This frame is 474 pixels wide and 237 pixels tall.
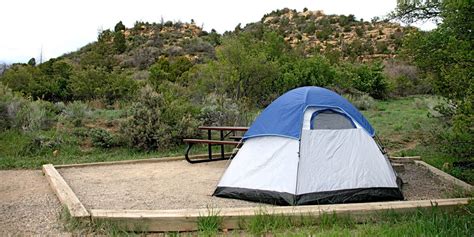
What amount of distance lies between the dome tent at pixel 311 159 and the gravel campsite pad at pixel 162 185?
35cm

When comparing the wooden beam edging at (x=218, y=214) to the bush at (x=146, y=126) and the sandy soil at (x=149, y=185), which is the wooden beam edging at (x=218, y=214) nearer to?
the sandy soil at (x=149, y=185)

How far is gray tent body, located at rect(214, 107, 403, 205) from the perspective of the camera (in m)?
5.18

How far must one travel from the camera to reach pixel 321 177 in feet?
17.2

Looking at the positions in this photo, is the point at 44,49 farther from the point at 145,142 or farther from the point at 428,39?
the point at 428,39

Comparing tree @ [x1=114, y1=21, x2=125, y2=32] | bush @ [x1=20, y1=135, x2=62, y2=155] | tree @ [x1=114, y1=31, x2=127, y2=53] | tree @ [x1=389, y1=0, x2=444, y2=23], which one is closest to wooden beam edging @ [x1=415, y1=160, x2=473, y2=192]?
tree @ [x1=389, y1=0, x2=444, y2=23]

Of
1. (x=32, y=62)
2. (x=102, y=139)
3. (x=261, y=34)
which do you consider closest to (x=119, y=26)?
(x=32, y=62)

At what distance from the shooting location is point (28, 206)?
5.42 m

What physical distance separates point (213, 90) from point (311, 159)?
854cm

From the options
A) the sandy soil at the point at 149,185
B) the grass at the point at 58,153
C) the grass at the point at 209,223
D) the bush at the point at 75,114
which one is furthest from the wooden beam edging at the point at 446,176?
the bush at the point at 75,114

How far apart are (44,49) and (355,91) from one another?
20672mm

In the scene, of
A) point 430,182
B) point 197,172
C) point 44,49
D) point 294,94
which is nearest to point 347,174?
point 294,94

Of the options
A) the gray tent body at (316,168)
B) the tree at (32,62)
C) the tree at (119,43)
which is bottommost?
the gray tent body at (316,168)

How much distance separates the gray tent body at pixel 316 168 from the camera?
204 inches

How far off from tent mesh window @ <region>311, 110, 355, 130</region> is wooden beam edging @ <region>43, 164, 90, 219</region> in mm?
2828
